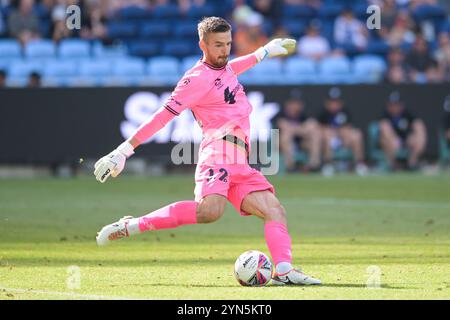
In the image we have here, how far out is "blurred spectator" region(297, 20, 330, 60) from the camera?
26.1m

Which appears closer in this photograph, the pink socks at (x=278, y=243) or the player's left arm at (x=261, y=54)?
the pink socks at (x=278, y=243)

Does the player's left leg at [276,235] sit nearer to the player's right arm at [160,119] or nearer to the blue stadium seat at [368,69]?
the player's right arm at [160,119]

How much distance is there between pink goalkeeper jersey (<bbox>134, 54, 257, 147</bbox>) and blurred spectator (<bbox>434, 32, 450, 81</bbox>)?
55.2 feet

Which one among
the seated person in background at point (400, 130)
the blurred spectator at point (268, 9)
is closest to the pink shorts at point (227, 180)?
the seated person in background at point (400, 130)

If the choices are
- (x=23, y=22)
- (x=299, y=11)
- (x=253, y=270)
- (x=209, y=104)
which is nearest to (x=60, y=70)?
(x=23, y=22)

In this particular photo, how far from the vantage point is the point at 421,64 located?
1019 inches

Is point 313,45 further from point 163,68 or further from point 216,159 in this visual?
point 216,159

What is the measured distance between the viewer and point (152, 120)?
9320mm

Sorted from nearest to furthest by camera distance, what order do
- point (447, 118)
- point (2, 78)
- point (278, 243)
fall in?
point (278, 243) < point (447, 118) < point (2, 78)

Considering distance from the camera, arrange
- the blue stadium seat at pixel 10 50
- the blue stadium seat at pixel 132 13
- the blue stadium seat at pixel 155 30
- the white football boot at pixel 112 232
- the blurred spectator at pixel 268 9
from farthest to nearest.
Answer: the blurred spectator at pixel 268 9 < the blue stadium seat at pixel 132 13 < the blue stadium seat at pixel 155 30 < the blue stadium seat at pixel 10 50 < the white football boot at pixel 112 232

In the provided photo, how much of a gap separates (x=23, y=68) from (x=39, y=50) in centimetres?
86

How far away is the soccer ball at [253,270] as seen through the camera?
920cm

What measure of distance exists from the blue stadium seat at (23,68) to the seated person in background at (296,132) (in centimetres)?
571
